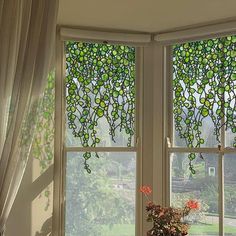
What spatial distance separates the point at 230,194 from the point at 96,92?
1297mm

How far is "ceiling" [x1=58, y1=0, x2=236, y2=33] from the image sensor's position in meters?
2.86

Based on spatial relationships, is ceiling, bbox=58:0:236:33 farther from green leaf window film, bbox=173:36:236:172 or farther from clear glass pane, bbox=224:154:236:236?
clear glass pane, bbox=224:154:236:236

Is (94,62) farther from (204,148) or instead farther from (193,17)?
(204,148)

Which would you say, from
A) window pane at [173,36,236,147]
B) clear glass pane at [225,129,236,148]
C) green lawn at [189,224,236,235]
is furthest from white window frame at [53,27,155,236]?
clear glass pane at [225,129,236,148]

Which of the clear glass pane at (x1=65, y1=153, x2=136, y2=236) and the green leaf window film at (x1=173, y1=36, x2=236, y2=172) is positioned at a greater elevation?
the green leaf window film at (x1=173, y1=36, x2=236, y2=172)

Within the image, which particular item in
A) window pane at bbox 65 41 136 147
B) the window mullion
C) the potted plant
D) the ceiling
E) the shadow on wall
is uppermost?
the ceiling

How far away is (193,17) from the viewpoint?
313 cm

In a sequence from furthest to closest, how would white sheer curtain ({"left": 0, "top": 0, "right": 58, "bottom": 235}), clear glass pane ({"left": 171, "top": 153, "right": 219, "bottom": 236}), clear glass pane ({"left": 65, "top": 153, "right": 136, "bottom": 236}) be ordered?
clear glass pane ({"left": 65, "top": 153, "right": 136, "bottom": 236}), clear glass pane ({"left": 171, "top": 153, "right": 219, "bottom": 236}), white sheer curtain ({"left": 0, "top": 0, "right": 58, "bottom": 235})

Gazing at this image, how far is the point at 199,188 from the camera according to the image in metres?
3.31

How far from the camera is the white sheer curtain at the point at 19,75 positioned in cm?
247

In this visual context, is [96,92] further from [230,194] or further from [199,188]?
[230,194]

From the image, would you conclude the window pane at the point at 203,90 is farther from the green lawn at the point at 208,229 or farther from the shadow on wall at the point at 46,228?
the shadow on wall at the point at 46,228

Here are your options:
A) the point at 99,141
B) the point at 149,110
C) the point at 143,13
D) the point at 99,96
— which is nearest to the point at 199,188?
the point at 149,110

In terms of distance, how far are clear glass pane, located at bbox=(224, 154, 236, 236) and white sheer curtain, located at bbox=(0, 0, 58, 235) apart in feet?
4.92
